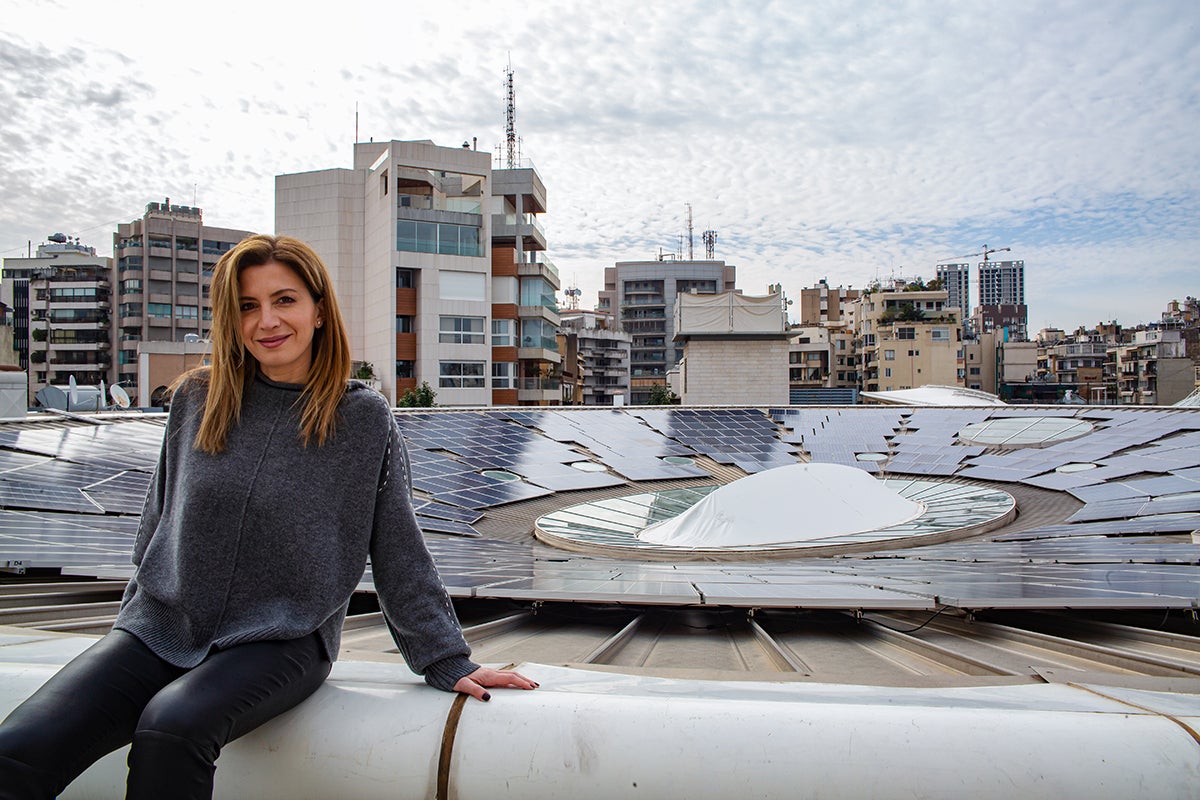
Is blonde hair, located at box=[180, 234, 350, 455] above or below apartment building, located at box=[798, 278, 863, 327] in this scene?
below

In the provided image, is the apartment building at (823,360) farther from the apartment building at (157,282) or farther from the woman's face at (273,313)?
the woman's face at (273,313)

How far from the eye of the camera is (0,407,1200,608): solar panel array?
7.20 meters

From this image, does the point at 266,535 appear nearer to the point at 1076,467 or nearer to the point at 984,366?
the point at 1076,467

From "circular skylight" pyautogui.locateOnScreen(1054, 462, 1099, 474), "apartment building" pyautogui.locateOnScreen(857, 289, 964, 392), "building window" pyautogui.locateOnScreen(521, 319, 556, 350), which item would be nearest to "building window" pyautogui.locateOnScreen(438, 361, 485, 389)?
"building window" pyautogui.locateOnScreen(521, 319, 556, 350)

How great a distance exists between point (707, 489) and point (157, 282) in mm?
94677

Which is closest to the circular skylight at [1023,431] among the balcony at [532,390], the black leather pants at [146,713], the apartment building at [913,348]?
the black leather pants at [146,713]

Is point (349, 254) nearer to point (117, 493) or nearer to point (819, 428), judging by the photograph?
point (819, 428)

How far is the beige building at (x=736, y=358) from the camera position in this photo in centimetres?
6150

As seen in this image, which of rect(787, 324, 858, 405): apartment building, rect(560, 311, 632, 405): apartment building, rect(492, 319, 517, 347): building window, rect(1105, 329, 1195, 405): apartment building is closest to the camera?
rect(492, 319, 517, 347): building window

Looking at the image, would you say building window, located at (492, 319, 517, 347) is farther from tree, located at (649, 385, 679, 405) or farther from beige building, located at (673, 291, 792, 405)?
tree, located at (649, 385, 679, 405)

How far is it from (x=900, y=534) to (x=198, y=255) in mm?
101815

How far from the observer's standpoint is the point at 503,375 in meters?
68.1

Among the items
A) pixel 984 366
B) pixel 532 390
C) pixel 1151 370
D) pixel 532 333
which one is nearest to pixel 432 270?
pixel 532 333

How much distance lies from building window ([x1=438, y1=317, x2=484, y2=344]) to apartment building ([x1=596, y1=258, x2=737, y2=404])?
7864 centimetres
